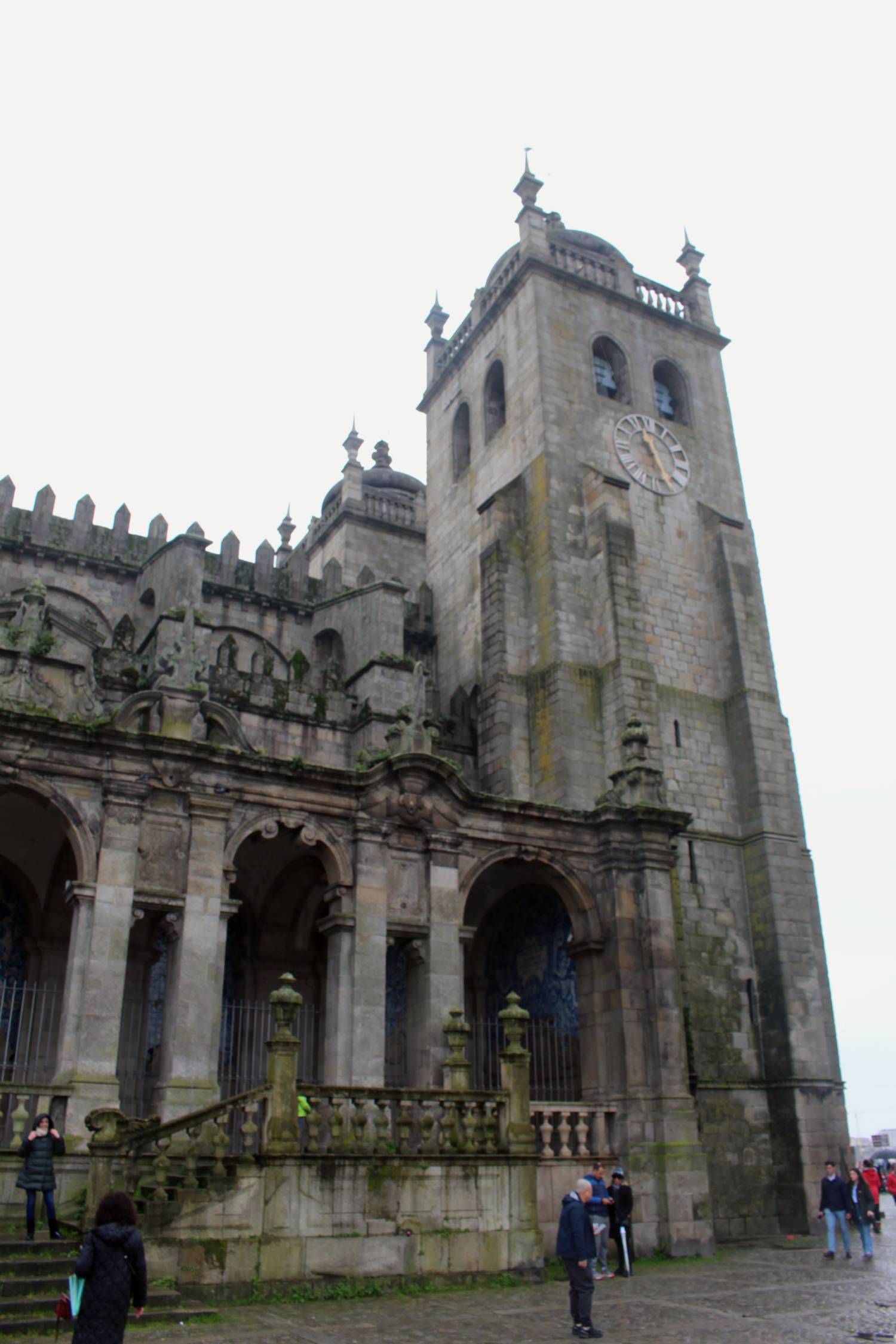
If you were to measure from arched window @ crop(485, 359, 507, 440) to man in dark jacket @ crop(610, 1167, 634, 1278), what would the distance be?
1934 cm

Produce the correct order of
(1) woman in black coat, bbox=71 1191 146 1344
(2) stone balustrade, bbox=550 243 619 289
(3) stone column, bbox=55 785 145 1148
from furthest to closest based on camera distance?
(2) stone balustrade, bbox=550 243 619 289, (3) stone column, bbox=55 785 145 1148, (1) woman in black coat, bbox=71 1191 146 1344

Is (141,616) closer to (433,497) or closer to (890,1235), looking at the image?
(433,497)

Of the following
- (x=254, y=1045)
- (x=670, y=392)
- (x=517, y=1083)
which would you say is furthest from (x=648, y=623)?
(x=517, y=1083)

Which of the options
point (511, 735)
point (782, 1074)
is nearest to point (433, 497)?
Answer: point (511, 735)

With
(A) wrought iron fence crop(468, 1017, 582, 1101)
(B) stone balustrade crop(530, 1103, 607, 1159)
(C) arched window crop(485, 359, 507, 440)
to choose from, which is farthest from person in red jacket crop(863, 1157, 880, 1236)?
(C) arched window crop(485, 359, 507, 440)

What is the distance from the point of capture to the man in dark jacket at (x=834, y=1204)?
15.2 meters

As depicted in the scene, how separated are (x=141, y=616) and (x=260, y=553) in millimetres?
3923

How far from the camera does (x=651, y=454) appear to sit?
27.2 metres

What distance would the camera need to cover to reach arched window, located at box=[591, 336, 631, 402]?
28.0 metres

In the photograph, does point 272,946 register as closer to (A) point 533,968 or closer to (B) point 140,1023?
(B) point 140,1023

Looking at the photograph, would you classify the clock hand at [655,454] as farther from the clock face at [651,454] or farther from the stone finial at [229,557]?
the stone finial at [229,557]

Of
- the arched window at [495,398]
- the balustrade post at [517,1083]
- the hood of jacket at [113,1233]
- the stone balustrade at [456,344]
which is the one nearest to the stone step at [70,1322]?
the hood of jacket at [113,1233]

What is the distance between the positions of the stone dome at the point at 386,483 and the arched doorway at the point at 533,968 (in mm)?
20317

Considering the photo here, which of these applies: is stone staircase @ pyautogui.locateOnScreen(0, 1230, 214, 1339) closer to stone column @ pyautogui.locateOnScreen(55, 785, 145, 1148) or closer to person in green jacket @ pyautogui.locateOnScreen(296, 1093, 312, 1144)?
stone column @ pyautogui.locateOnScreen(55, 785, 145, 1148)
